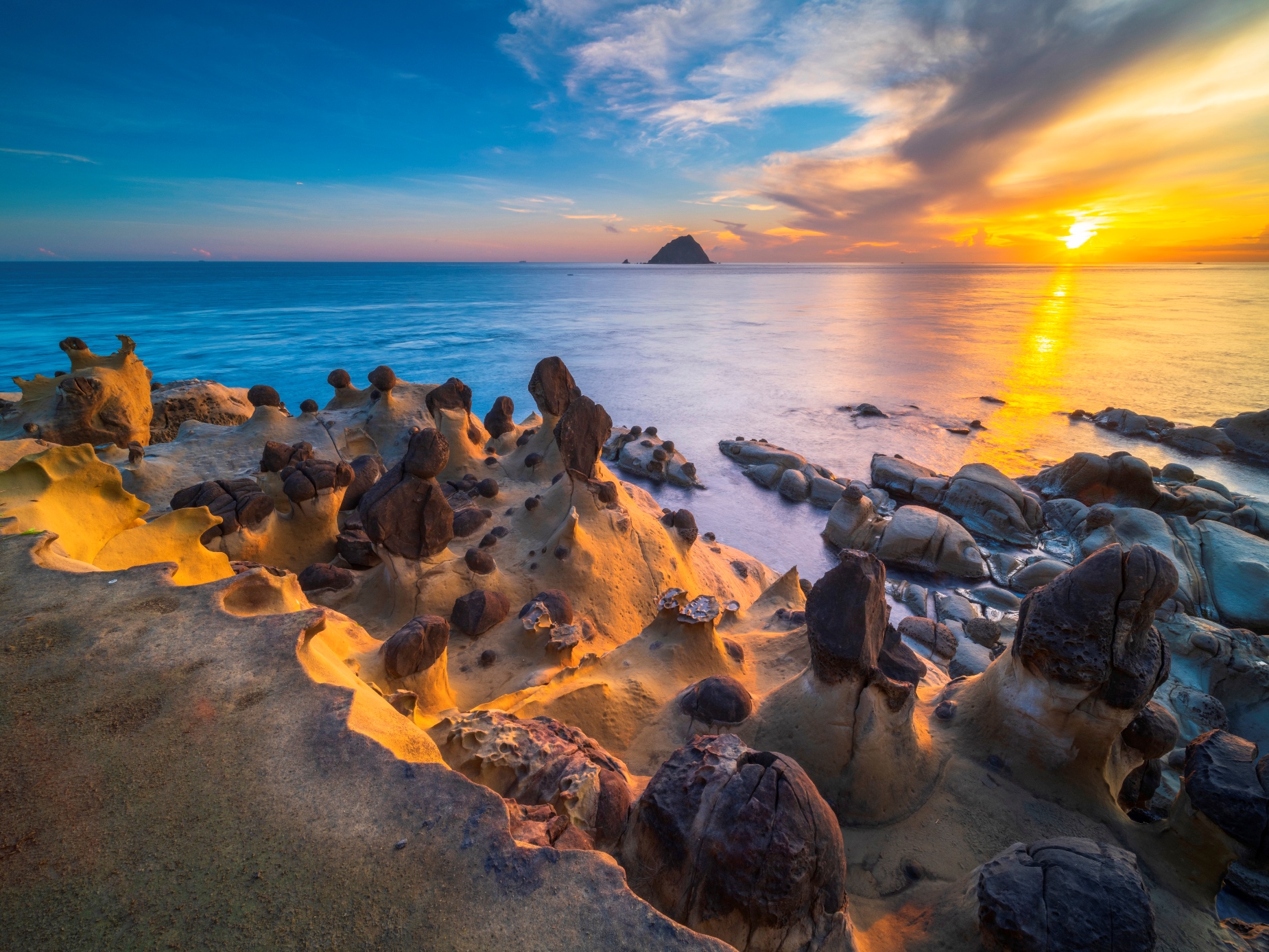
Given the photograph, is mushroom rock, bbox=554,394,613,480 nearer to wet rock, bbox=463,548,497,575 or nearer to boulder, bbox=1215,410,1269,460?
wet rock, bbox=463,548,497,575

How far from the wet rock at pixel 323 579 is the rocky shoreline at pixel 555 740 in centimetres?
6

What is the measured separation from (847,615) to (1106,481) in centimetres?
1424

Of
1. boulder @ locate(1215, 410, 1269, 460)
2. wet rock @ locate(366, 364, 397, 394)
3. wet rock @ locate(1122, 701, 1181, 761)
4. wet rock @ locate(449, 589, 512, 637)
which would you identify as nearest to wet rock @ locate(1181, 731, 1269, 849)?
wet rock @ locate(1122, 701, 1181, 761)

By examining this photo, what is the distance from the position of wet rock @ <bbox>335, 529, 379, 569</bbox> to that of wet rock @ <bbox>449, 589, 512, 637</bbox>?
1725 mm

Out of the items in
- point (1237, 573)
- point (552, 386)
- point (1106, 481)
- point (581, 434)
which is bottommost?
point (1237, 573)

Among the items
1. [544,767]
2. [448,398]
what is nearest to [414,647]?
[544,767]

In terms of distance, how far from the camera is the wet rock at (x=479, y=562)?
20.5 ft

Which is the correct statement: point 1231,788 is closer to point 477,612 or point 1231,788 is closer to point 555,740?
point 555,740

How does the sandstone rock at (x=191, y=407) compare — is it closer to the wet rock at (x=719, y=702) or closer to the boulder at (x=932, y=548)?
the wet rock at (x=719, y=702)

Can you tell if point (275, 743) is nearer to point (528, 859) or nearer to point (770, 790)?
point (528, 859)

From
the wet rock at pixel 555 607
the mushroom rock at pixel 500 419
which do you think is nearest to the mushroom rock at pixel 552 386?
the mushroom rock at pixel 500 419

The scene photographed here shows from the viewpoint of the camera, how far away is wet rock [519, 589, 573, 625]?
18.5 ft

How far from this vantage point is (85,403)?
9617mm

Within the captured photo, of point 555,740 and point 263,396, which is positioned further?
point 263,396
